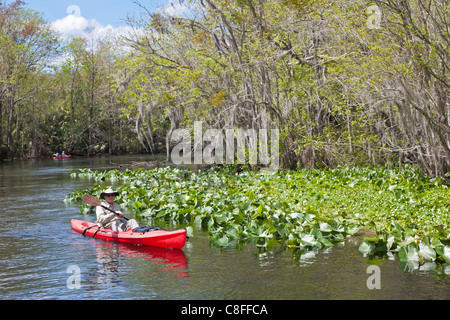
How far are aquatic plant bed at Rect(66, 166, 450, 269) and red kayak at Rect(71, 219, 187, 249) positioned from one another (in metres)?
0.72

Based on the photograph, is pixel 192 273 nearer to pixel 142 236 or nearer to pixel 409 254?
pixel 142 236

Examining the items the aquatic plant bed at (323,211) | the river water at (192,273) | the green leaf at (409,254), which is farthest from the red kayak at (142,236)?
the green leaf at (409,254)

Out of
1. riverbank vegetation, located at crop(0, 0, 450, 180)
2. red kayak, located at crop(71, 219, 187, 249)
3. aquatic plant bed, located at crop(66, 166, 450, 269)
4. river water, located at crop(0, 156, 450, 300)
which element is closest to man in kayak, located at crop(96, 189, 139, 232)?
red kayak, located at crop(71, 219, 187, 249)

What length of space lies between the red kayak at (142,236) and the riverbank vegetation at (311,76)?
15.4 feet

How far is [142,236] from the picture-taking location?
10.4 m

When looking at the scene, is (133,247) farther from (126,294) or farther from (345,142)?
(345,142)

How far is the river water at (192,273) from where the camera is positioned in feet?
24.0

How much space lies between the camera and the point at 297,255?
30.4 feet

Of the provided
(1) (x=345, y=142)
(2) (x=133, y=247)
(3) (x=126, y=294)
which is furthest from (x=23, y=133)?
(3) (x=126, y=294)

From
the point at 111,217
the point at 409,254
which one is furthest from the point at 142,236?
the point at 409,254

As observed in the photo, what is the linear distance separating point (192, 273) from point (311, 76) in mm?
13501

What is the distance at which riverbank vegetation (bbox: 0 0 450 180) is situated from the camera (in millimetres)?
13812

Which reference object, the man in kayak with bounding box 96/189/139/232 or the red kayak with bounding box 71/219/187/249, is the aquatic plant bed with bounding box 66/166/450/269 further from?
the man in kayak with bounding box 96/189/139/232

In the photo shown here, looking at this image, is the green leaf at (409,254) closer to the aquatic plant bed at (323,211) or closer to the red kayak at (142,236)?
the aquatic plant bed at (323,211)
